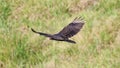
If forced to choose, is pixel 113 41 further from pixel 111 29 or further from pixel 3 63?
pixel 3 63

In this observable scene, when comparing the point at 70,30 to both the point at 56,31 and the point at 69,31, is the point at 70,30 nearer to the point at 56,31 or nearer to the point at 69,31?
the point at 69,31

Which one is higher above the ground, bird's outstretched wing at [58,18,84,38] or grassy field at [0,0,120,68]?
bird's outstretched wing at [58,18,84,38]

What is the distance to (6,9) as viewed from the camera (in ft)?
24.0

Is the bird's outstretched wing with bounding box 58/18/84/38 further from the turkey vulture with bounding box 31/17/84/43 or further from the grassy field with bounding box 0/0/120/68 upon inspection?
the grassy field with bounding box 0/0/120/68

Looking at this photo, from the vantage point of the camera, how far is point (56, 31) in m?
6.47

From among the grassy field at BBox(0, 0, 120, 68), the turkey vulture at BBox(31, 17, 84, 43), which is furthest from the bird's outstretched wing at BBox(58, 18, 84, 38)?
the grassy field at BBox(0, 0, 120, 68)

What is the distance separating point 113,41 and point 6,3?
2.31 m

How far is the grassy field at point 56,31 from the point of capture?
5.70 metres

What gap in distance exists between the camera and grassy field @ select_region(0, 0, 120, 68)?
570 cm

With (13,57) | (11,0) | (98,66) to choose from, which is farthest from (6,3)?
(98,66)

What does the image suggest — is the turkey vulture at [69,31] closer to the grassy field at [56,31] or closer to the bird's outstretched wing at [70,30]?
the bird's outstretched wing at [70,30]

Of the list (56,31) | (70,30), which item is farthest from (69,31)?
(56,31)

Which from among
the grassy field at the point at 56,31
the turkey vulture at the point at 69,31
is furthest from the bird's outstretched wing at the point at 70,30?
the grassy field at the point at 56,31

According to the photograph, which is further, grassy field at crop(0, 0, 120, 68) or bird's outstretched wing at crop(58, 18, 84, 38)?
grassy field at crop(0, 0, 120, 68)
